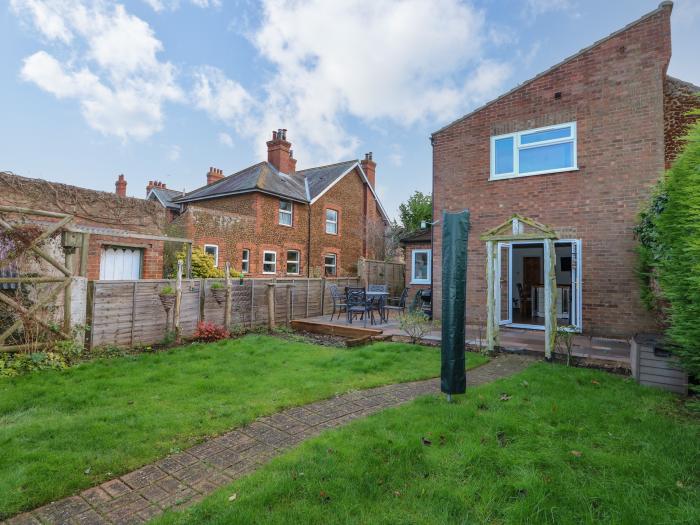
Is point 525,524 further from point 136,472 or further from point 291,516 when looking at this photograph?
point 136,472

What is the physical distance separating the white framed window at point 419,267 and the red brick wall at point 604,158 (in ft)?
18.6

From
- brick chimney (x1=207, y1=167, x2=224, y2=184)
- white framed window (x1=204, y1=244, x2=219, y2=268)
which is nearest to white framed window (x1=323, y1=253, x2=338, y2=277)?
white framed window (x1=204, y1=244, x2=219, y2=268)

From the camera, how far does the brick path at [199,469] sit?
247 centimetres

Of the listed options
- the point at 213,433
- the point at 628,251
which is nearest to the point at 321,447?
the point at 213,433

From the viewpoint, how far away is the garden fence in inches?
289

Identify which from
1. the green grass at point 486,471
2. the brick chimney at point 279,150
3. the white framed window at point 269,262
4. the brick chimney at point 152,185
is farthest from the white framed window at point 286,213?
the green grass at point 486,471

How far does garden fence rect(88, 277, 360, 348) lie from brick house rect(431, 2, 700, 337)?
5.51 m

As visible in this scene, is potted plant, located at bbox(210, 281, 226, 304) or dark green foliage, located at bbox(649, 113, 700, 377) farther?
potted plant, located at bbox(210, 281, 226, 304)

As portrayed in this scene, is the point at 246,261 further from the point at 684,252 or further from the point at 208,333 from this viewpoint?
the point at 684,252

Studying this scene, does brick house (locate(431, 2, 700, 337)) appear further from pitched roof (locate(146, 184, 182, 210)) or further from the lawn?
pitched roof (locate(146, 184, 182, 210))

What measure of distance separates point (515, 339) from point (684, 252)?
14.5ft

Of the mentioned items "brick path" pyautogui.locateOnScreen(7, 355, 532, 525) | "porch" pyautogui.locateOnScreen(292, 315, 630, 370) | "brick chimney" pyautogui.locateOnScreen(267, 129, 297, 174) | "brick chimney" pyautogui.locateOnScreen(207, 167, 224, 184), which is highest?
"brick chimney" pyautogui.locateOnScreen(267, 129, 297, 174)

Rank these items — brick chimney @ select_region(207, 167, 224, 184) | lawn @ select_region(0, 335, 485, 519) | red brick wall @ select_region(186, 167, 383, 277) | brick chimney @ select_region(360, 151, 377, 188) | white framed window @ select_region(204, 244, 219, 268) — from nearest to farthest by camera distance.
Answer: lawn @ select_region(0, 335, 485, 519) → white framed window @ select_region(204, 244, 219, 268) → red brick wall @ select_region(186, 167, 383, 277) → brick chimney @ select_region(207, 167, 224, 184) → brick chimney @ select_region(360, 151, 377, 188)

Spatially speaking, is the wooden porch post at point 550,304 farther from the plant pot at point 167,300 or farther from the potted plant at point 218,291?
the plant pot at point 167,300
